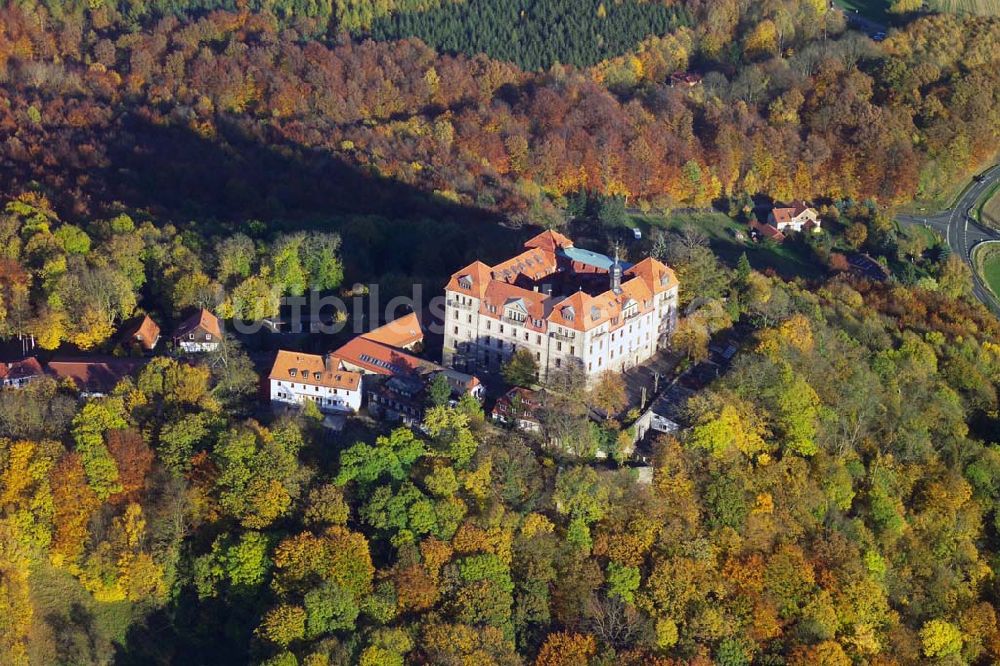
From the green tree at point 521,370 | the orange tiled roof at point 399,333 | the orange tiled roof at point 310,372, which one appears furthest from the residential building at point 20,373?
the green tree at point 521,370

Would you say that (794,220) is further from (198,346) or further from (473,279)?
(198,346)

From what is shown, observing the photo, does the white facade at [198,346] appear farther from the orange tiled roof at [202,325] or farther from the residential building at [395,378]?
the residential building at [395,378]

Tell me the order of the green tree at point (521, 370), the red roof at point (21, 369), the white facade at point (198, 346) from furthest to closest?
the white facade at point (198, 346), the red roof at point (21, 369), the green tree at point (521, 370)

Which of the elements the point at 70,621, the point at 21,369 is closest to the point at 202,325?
the point at 21,369

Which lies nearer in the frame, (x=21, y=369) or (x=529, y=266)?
(x=21, y=369)

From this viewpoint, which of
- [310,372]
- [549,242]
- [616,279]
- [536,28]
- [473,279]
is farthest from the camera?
[536,28]

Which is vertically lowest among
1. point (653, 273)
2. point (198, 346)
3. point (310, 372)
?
point (198, 346)
